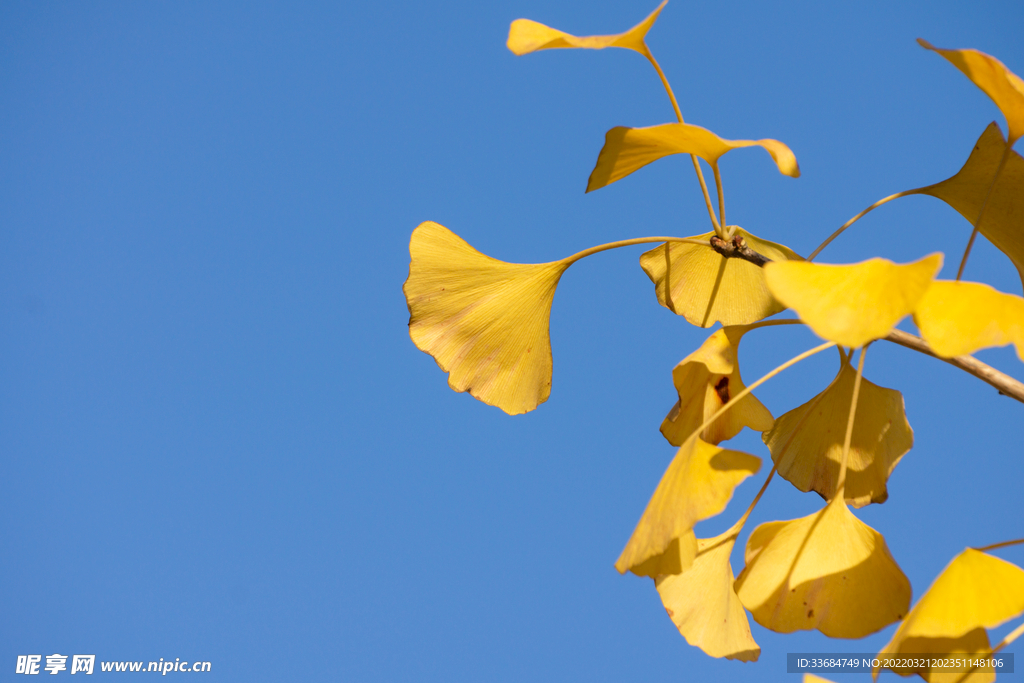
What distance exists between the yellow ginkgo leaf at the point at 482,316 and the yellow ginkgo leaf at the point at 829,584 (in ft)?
0.78

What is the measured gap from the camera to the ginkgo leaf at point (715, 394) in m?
0.53

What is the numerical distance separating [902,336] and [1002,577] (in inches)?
6.6

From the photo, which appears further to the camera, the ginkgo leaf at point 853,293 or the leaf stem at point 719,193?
the leaf stem at point 719,193

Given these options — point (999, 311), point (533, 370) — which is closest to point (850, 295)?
point (999, 311)

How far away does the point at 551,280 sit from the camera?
64cm

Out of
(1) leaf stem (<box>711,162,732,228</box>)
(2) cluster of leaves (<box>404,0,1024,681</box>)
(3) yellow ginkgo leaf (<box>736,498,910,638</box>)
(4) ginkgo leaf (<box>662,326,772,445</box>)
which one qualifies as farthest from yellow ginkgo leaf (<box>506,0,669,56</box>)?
(3) yellow ginkgo leaf (<box>736,498,910,638</box>)

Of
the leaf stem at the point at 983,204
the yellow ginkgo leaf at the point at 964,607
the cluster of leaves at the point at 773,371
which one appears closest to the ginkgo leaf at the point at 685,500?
the cluster of leaves at the point at 773,371

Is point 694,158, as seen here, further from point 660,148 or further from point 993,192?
point 993,192

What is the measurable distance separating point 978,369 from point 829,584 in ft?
0.62

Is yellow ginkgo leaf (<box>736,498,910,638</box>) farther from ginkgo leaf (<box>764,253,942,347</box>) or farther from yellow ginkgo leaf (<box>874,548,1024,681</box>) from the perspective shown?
ginkgo leaf (<box>764,253,942,347</box>)

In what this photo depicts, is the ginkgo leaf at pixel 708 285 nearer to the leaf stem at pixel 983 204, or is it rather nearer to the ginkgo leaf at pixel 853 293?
the leaf stem at pixel 983 204

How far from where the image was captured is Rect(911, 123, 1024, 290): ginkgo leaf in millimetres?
583

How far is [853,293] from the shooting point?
365mm

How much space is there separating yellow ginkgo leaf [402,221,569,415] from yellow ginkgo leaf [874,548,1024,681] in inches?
12.8
